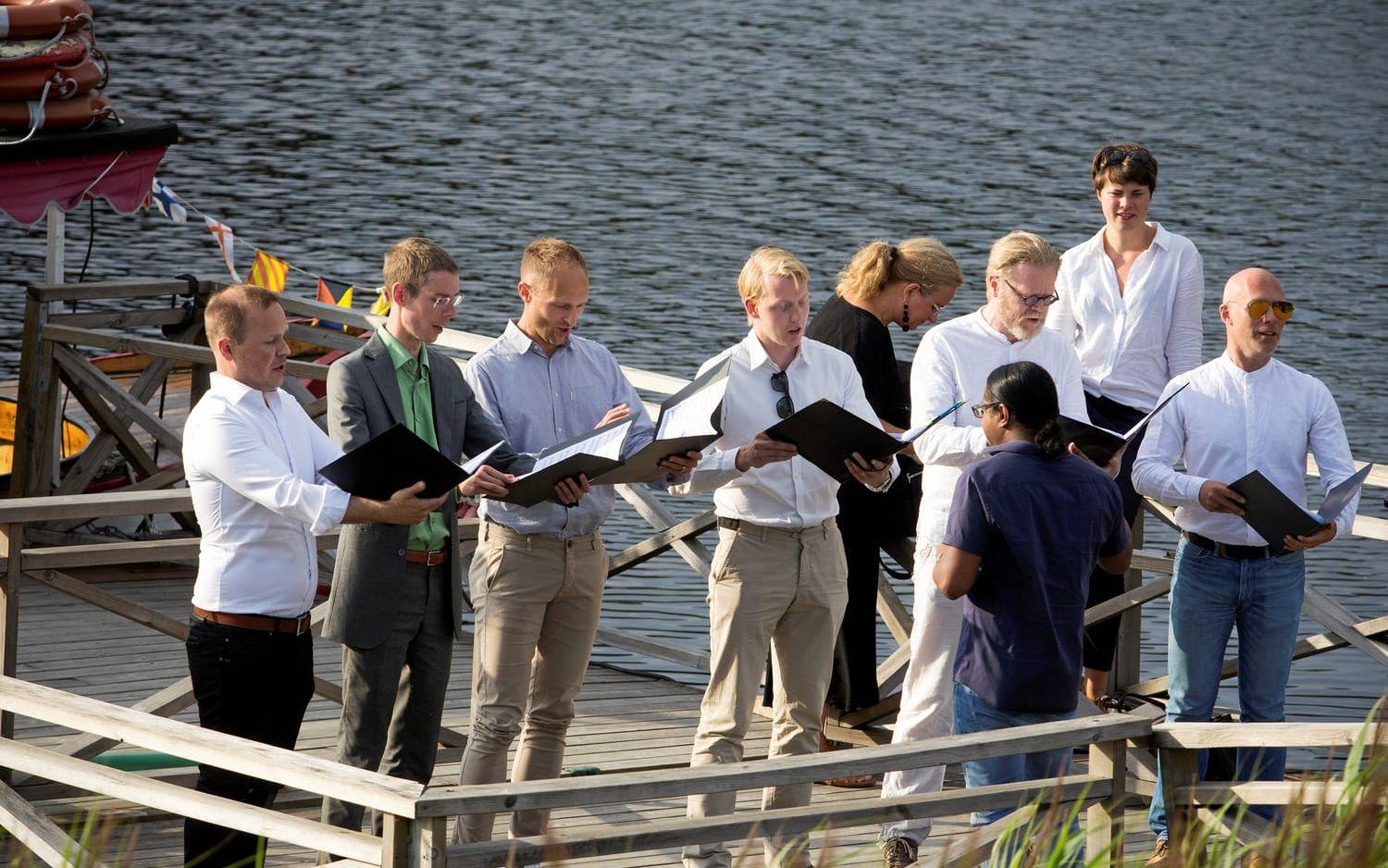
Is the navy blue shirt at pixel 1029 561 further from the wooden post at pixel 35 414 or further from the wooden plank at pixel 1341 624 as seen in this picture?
the wooden post at pixel 35 414

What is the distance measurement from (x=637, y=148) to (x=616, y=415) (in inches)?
779

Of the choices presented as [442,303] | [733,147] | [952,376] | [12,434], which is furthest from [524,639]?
[733,147]

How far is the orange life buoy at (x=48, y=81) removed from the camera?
8.99 metres

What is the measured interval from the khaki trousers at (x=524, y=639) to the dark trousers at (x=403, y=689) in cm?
11

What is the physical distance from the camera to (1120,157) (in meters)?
6.04

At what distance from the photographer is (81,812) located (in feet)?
17.9

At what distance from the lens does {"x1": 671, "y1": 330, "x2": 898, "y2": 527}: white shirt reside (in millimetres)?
4922

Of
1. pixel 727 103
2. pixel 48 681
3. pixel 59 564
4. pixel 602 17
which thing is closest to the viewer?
pixel 59 564

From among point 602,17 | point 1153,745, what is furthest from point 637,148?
point 1153,745

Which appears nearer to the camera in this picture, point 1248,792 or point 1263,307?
point 1248,792

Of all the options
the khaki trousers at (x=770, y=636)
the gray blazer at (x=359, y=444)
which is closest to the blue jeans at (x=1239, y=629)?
the khaki trousers at (x=770, y=636)

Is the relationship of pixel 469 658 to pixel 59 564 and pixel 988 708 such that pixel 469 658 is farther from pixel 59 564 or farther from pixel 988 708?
pixel 988 708

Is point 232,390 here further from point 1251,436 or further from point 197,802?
point 1251,436

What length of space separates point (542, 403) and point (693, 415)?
1.68ft
